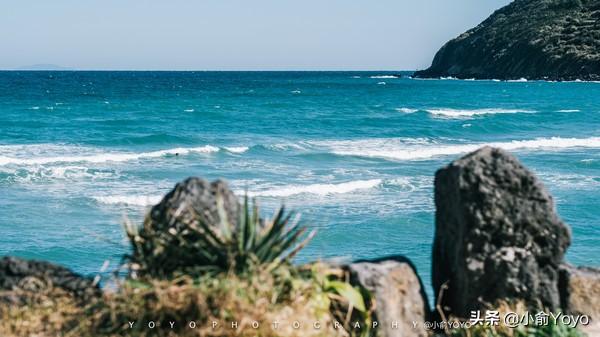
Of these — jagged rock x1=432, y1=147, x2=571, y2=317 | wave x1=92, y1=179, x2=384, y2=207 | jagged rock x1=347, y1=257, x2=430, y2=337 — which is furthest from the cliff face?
jagged rock x1=347, y1=257, x2=430, y2=337

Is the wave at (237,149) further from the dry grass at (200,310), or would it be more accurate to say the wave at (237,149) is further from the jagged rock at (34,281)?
the dry grass at (200,310)

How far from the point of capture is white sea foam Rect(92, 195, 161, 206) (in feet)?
62.6

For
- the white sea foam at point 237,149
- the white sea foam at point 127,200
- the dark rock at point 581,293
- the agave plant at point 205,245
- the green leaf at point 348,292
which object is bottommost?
the white sea foam at point 237,149

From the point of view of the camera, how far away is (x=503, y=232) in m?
6.41

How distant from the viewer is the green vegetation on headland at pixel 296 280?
531 centimetres

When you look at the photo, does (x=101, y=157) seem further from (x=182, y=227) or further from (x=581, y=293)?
(x=581, y=293)

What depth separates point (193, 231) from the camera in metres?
5.71

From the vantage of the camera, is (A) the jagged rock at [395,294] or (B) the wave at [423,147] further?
(B) the wave at [423,147]

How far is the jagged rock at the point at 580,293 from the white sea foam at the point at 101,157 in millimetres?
23254

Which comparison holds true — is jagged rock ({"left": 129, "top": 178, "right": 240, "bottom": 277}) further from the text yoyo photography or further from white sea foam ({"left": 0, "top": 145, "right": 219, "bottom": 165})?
white sea foam ({"left": 0, "top": 145, "right": 219, "bottom": 165})

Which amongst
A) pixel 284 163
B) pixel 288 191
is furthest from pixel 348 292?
pixel 284 163

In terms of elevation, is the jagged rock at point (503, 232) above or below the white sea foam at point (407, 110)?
above

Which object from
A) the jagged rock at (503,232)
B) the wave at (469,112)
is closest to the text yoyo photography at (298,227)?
the jagged rock at (503,232)

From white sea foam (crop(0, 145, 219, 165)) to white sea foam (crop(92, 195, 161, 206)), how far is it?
8326 millimetres
